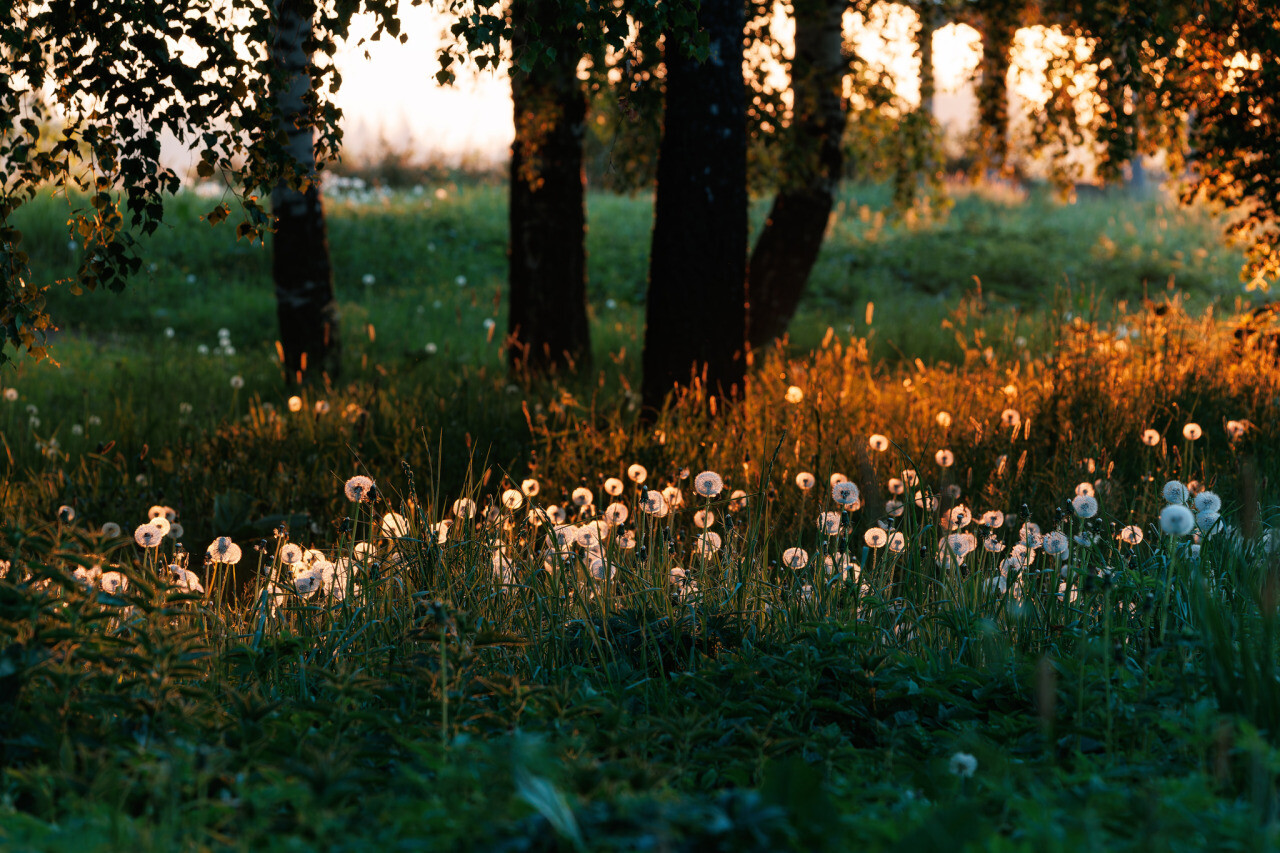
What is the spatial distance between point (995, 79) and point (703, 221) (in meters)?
4.39

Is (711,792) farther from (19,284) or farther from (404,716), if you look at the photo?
(19,284)

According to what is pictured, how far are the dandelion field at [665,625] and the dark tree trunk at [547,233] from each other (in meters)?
0.85

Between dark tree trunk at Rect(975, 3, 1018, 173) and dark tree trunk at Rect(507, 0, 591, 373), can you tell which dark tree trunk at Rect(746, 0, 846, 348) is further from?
dark tree trunk at Rect(507, 0, 591, 373)

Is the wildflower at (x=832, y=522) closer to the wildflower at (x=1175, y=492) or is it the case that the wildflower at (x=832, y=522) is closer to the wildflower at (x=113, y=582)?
the wildflower at (x=1175, y=492)

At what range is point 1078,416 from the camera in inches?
253

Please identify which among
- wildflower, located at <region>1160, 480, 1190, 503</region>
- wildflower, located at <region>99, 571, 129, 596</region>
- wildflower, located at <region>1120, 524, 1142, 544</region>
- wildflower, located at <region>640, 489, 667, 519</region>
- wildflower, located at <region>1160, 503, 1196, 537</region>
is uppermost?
wildflower, located at <region>1160, 503, 1196, 537</region>

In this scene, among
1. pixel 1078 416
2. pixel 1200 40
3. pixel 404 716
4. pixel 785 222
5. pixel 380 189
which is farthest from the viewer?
pixel 380 189

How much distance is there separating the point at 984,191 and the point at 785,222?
17492mm

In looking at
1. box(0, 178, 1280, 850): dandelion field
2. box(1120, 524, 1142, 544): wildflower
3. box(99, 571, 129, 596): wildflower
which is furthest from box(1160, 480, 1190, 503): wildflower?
box(99, 571, 129, 596): wildflower

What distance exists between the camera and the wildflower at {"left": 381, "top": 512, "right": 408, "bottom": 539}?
3.77m

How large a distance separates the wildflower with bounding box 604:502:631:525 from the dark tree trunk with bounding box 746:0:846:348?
5.49m

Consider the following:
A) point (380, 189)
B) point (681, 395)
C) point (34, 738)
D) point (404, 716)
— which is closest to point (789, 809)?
point (404, 716)

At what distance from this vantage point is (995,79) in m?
9.30

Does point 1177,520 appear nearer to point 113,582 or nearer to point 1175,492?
point 1175,492
